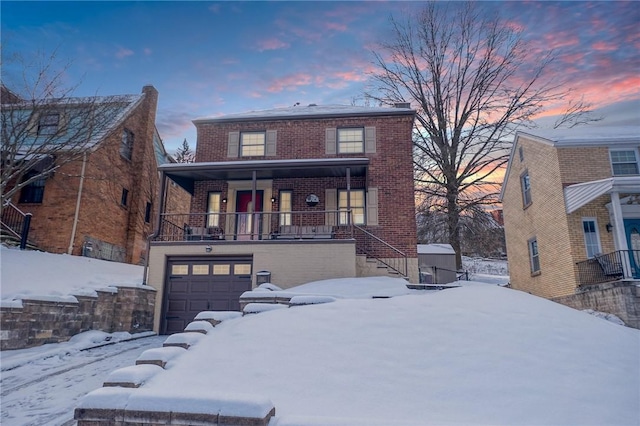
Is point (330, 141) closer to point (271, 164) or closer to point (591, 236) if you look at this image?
point (271, 164)

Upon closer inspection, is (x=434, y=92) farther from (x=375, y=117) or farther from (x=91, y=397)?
(x=91, y=397)

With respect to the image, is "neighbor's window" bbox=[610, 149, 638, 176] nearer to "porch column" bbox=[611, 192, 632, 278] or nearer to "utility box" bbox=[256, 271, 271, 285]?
"porch column" bbox=[611, 192, 632, 278]

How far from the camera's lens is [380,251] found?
1321 cm

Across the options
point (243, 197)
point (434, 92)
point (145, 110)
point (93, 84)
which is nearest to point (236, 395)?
point (243, 197)

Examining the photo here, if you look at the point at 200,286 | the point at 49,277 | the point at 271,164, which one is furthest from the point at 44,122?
the point at 271,164

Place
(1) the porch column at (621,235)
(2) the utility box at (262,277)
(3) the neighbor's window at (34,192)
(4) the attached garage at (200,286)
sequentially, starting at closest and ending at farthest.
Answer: (1) the porch column at (621,235), (2) the utility box at (262,277), (4) the attached garage at (200,286), (3) the neighbor's window at (34,192)

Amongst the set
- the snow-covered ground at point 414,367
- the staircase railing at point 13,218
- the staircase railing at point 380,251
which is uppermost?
the staircase railing at point 13,218

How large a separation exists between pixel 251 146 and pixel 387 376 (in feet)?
40.0

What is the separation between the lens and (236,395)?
3.42m

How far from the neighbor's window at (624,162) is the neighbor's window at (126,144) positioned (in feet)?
69.6

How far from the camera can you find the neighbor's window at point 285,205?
547 inches

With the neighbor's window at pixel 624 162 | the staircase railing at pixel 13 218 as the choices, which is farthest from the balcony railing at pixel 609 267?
the staircase railing at pixel 13 218

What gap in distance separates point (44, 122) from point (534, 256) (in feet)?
72.5

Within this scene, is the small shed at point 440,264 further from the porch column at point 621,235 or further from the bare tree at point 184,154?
the bare tree at point 184,154
